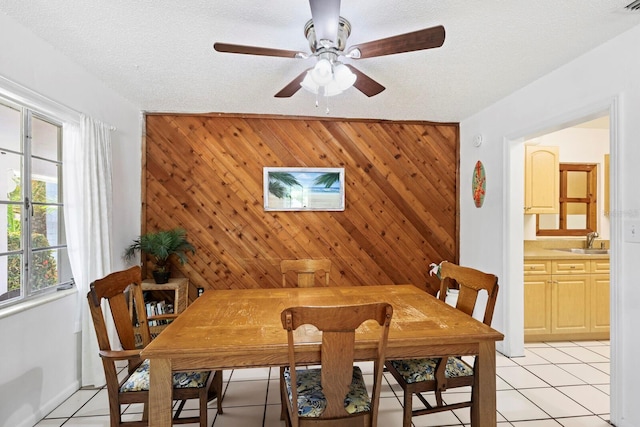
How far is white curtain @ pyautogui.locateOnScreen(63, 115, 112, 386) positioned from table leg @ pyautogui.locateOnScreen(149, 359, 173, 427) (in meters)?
1.46

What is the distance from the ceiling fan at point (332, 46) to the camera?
4.83 feet

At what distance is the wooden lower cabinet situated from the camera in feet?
10.8

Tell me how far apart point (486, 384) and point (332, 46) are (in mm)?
1857

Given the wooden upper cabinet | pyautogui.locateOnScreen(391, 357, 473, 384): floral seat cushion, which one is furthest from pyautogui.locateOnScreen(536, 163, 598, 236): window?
pyautogui.locateOnScreen(391, 357, 473, 384): floral seat cushion

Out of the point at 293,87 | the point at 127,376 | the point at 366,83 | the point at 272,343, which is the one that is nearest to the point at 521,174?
the point at 366,83

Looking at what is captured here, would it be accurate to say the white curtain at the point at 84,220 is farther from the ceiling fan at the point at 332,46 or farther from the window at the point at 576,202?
the window at the point at 576,202

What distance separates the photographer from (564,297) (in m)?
3.30

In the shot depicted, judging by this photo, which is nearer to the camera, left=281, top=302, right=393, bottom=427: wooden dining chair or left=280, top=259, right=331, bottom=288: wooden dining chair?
left=281, top=302, right=393, bottom=427: wooden dining chair

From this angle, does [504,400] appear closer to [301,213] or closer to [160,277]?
[301,213]

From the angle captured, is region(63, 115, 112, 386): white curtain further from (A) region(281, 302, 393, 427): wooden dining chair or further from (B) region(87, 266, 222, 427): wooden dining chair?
(A) region(281, 302, 393, 427): wooden dining chair

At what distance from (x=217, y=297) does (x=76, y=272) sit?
1.17 meters

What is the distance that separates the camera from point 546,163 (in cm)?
360

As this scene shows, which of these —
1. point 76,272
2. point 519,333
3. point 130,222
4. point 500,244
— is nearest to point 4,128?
point 76,272

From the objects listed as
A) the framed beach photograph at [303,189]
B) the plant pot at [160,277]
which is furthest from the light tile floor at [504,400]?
the framed beach photograph at [303,189]
